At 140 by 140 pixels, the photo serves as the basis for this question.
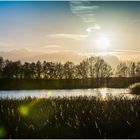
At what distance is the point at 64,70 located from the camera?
101 meters

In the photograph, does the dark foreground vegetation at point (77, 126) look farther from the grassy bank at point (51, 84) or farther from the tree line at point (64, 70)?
the tree line at point (64, 70)

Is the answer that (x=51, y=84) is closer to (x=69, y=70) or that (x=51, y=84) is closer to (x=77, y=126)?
(x=69, y=70)

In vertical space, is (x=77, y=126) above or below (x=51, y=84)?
above

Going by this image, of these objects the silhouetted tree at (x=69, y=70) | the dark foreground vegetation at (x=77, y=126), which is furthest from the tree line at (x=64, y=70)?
the dark foreground vegetation at (x=77, y=126)

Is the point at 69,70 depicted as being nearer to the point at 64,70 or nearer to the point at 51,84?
the point at 64,70

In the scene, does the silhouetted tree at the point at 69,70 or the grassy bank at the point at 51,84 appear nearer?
the grassy bank at the point at 51,84

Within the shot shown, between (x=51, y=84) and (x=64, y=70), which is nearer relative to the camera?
(x=51, y=84)

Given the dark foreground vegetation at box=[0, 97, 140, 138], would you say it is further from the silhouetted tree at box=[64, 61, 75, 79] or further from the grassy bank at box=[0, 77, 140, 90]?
the silhouetted tree at box=[64, 61, 75, 79]

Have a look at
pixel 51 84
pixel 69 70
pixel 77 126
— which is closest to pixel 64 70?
pixel 69 70

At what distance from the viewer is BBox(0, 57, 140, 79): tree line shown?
89750 millimetres

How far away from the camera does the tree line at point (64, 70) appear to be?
294 feet

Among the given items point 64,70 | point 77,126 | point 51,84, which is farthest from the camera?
point 64,70

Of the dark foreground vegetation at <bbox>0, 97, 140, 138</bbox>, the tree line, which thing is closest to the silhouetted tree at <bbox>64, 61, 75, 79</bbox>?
the tree line

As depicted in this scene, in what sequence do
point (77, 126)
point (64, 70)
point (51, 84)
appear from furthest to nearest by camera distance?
point (64, 70) → point (51, 84) → point (77, 126)
